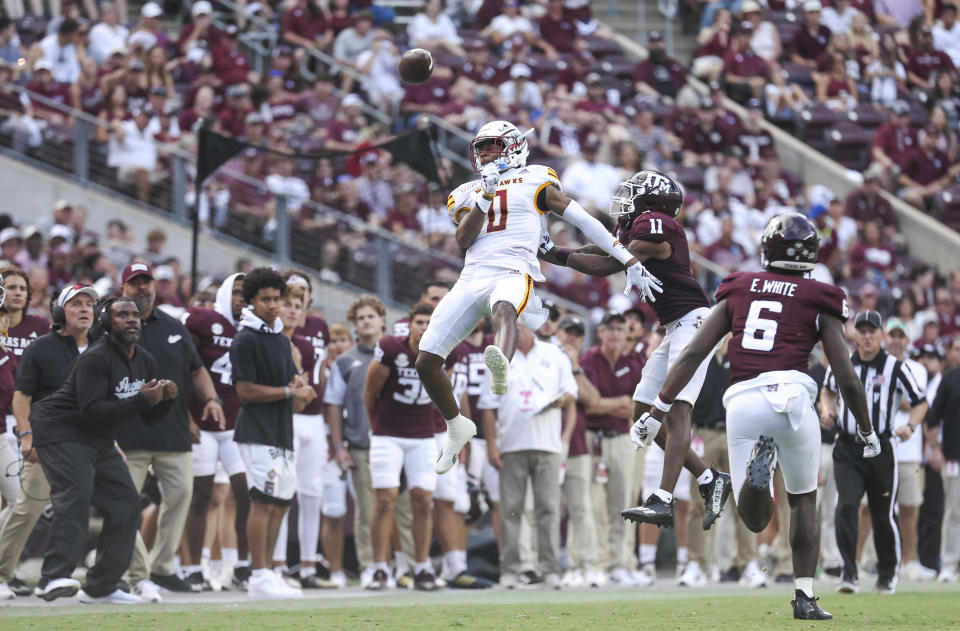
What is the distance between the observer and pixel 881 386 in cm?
1186

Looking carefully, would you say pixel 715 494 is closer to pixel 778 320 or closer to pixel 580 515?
pixel 778 320

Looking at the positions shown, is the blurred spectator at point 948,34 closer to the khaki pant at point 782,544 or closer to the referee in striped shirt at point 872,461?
the khaki pant at point 782,544

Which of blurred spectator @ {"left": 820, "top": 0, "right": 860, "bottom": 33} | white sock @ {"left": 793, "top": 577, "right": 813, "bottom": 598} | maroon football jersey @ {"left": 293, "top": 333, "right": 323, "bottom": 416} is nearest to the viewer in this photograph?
white sock @ {"left": 793, "top": 577, "right": 813, "bottom": 598}

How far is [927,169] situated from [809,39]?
11.4ft

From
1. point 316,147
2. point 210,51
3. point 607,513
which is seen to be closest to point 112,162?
point 316,147

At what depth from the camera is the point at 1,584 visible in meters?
9.95

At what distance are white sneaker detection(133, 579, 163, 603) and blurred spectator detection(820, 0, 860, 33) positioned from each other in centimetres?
1725

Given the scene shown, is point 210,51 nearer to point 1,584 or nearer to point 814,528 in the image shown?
point 1,584

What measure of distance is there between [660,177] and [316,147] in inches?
333

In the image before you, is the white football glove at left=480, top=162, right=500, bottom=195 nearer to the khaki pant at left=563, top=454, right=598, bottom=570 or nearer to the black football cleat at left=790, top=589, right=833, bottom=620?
the black football cleat at left=790, top=589, right=833, bottom=620

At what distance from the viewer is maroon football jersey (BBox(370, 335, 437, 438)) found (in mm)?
11648

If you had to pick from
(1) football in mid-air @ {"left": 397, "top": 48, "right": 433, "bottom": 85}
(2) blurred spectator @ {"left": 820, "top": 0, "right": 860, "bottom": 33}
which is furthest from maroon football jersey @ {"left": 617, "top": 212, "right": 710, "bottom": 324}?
(2) blurred spectator @ {"left": 820, "top": 0, "right": 860, "bottom": 33}

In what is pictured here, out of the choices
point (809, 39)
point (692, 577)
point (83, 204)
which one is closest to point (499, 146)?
point (692, 577)

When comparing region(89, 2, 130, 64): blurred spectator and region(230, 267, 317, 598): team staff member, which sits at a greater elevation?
region(89, 2, 130, 64): blurred spectator
